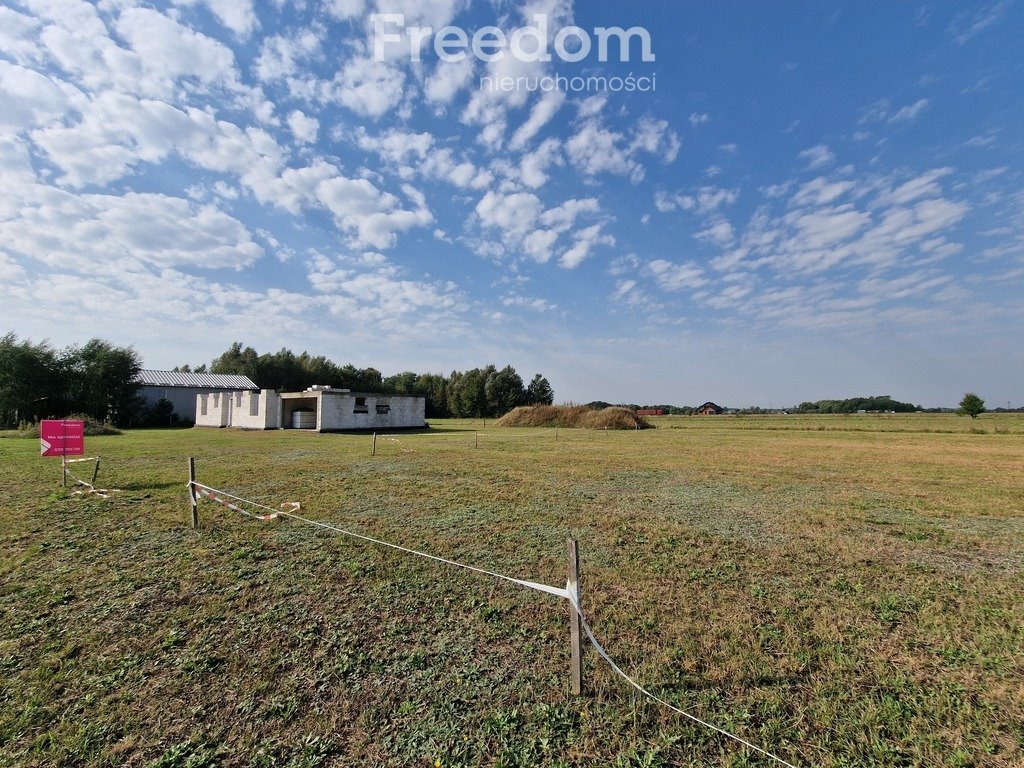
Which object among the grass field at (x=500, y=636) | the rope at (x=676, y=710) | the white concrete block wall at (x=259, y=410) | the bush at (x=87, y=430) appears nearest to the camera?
the rope at (x=676, y=710)

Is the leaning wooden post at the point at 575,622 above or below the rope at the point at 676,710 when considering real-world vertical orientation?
above

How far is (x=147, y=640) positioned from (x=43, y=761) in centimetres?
147

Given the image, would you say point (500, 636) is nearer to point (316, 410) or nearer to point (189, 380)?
point (316, 410)

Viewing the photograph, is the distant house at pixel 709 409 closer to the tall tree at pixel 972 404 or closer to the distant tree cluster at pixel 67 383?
the tall tree at pixel 972 404

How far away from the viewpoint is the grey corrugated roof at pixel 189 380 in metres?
47.7

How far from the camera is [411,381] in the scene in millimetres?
87250

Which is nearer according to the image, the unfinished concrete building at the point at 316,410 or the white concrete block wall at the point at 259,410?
the unfinished concrete building at the point at 316,410

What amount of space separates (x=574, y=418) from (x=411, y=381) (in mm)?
45539

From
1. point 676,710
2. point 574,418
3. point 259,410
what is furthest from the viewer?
point 574,418

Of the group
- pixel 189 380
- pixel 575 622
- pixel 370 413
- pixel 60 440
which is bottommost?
pixel 575 622

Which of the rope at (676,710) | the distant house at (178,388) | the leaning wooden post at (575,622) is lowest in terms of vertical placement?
the rope at (676,710)

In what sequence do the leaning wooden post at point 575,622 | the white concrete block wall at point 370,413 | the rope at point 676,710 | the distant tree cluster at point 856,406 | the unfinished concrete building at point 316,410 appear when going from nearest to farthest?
the rope at point 676,710, the leaning wooden post at point 575,622, the white concrete block wall at point 370,413, the unfinished concrete building at point 316,410, the distant tree cluster at point 856,406

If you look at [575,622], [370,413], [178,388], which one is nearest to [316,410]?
[370,413]

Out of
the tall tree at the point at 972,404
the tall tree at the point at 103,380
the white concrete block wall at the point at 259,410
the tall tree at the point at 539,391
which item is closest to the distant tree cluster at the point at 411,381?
the tall tree at the point at 539,391
